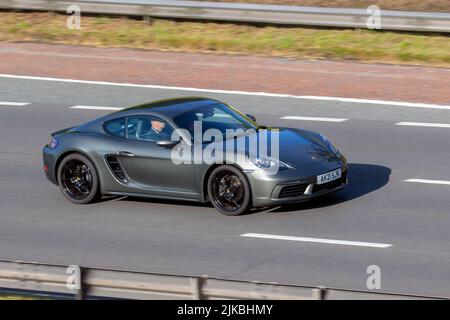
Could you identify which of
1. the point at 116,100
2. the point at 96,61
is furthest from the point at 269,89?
the point at 96,61

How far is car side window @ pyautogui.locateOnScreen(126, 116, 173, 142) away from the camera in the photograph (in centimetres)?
1378

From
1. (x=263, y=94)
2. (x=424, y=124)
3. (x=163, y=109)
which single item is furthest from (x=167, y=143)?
(x=263, y=94)

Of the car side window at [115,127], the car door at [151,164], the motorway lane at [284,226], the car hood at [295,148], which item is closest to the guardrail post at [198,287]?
the motorway lane at [284,226]

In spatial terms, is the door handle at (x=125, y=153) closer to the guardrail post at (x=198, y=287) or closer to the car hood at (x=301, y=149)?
the car hood at (x=301, y=149)

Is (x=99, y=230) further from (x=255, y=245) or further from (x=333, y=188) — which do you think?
A: (x=333, y=188)

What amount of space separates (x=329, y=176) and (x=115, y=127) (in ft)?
9.65

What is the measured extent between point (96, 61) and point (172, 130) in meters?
8.73

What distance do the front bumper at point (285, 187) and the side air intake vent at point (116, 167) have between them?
1.86 m

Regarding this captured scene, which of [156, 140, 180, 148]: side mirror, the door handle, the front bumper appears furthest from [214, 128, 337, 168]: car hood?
the door handle

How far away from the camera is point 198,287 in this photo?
9273 mm

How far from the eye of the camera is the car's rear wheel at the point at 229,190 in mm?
13172

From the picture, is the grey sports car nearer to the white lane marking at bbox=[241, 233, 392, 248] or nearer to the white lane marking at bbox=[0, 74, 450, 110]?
the white lane marking at bbox=[241, 233, 392, 248]

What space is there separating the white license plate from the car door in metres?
1.53

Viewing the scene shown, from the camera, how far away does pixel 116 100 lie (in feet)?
64.0
